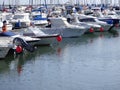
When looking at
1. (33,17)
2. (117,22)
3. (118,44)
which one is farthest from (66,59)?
(117,22)

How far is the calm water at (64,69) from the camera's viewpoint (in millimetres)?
20016

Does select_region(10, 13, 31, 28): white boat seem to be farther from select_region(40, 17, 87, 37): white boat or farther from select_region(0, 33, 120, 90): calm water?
select_region(0, 33, 120, 90): calm water

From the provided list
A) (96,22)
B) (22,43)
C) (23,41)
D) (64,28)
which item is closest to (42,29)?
(64,28)

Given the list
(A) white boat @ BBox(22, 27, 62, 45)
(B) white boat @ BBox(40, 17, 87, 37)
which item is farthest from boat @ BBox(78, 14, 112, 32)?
(A) white boat @ BBox(22, 27, 62, 45)

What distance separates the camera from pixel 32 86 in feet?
64.9

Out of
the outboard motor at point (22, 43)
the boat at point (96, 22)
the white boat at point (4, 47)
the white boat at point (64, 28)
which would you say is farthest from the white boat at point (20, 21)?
the white boat at point (4, 47)

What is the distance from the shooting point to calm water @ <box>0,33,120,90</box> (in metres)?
20.0

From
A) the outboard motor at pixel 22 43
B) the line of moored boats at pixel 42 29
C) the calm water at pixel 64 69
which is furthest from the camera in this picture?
the line of moored boats at pixel 42 29

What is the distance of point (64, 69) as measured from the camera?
2411cm

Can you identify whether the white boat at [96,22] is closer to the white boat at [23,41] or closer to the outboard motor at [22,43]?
the white boat at [23,41]

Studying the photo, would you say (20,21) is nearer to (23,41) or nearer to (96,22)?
(96,22)

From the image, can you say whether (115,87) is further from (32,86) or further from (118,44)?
(118,44)

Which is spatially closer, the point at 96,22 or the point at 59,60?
the point at 59,60

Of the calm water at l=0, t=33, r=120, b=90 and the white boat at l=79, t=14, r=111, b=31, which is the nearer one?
the calm water at l=0, t=33, r=120, b=90
